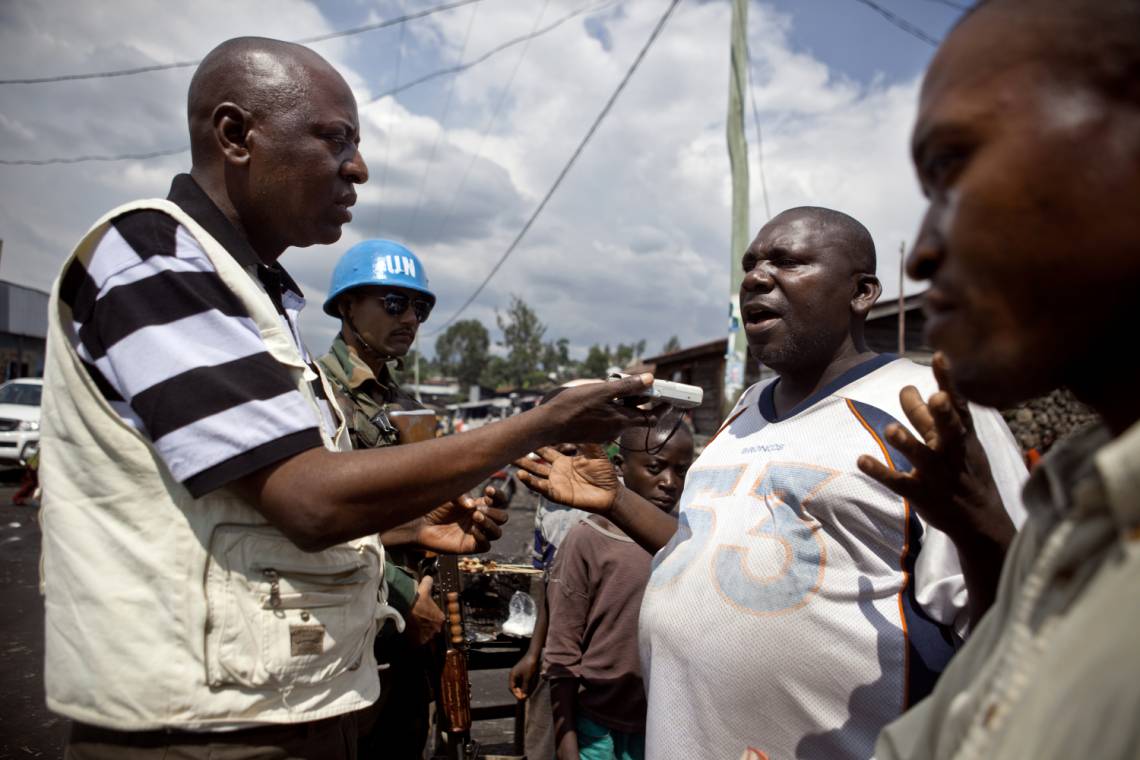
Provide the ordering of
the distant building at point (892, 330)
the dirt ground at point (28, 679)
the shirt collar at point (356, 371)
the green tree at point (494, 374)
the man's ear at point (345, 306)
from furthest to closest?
1. the green tree at point (494, 374)
2. the distant building at point (892, 330)
3. the dirt ground at point (28, 679)
4. the man's ear at point (345, 306)
5. the shirt collar at point (356, 371)

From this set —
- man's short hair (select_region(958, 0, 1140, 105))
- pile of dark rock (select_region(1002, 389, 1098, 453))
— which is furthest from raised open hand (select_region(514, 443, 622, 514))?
pile of dark rock (select_region(1002, 389, 1098, 453))

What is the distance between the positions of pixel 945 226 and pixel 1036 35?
21 centimetres

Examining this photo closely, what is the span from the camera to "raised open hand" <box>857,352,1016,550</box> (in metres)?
1.18

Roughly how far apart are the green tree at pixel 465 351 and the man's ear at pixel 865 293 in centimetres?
6986

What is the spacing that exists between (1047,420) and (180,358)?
1054 centimetres

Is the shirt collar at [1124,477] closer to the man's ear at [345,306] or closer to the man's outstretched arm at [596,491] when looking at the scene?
the man's outstretched arm at [596,491]

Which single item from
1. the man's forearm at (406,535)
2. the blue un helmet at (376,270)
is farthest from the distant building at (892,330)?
the man's forearm at (406,535)

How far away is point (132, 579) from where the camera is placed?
133cm

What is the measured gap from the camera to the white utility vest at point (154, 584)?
131cm

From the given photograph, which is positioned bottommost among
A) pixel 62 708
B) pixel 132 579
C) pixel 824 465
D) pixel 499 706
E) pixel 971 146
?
pixel 499 706

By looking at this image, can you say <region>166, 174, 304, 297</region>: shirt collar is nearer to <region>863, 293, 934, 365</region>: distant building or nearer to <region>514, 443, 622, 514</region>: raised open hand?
<region>514, 443, 622, 514</region>: raised open hand

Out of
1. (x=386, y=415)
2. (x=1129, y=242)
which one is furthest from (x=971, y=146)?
(x=386, y=415)

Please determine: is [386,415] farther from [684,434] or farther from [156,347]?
[156,347]

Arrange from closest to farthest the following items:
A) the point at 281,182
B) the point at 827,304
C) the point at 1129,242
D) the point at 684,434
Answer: the point at 1129,242 < the point at 281,182 < the point at 827,304 < the point at 684,434
